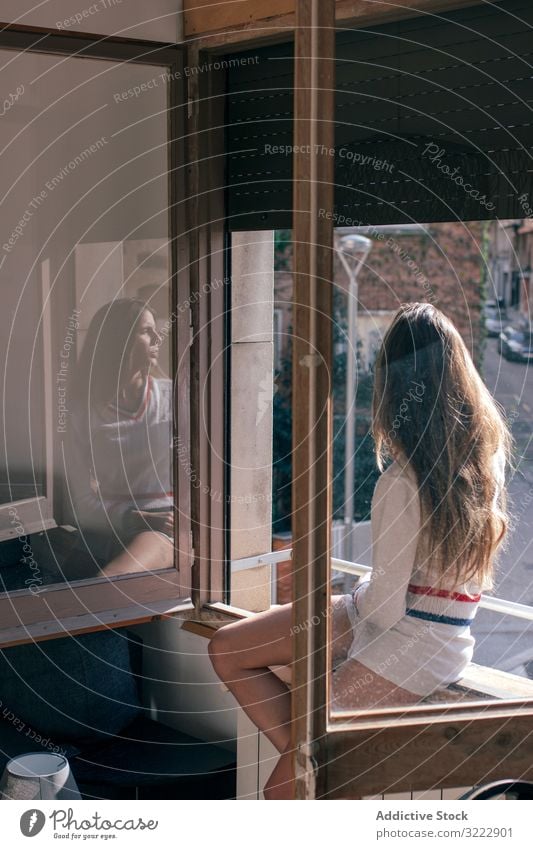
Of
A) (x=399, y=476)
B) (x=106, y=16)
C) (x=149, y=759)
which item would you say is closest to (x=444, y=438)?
(x=399, y=476)

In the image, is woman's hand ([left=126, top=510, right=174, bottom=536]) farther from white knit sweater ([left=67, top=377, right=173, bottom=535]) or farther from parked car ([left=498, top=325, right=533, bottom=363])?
parked car ([left=498, top=325, right=533, bottom=363])

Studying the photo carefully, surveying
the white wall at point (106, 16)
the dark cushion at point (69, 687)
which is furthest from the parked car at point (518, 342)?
the dark cushion at point (69, 687)

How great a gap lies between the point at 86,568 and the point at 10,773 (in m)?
0.66

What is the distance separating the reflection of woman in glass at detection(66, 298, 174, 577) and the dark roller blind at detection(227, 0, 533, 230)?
0.76 m

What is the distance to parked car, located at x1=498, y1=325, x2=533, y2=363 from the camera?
Result: 2305 mm

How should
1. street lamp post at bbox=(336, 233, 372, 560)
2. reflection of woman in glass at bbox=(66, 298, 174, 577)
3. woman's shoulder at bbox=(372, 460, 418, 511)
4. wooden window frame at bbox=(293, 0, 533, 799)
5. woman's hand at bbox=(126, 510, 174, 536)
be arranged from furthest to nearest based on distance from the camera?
1. woman's hand at bbox=(126, 510, 174, 536)
2. reflection of woman in glass at bbox=(66, 298, 174, 577)
3. street lamp post at bbox=(336, 233, 372, 560)
4. woman's shoulder at bbox=(372, 460, 418, 511)
5. wooden window frame at bbox=(293, 0, 533, 799)

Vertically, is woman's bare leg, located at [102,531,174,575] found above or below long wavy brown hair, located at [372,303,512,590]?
below

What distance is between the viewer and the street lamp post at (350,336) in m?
2.28

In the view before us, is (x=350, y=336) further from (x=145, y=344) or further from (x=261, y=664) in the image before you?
(x=261, y=664)

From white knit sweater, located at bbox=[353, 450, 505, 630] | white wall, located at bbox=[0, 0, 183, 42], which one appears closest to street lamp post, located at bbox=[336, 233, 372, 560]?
white knit sweater, located at bbox=[353, 450, 505, 630]

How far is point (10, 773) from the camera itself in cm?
221

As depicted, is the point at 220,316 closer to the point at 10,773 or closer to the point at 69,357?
the point at 69,357
